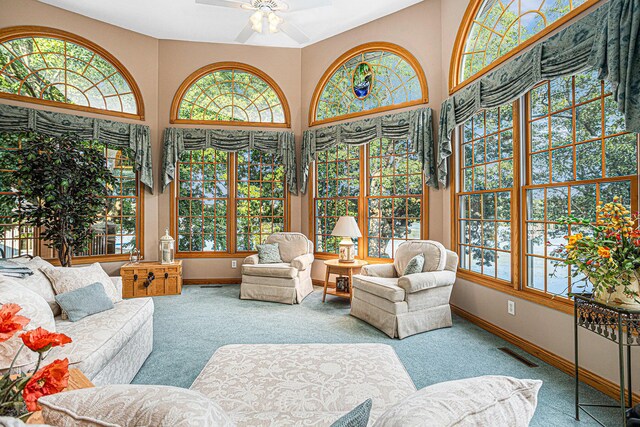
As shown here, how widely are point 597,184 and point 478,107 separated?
4.62 ft

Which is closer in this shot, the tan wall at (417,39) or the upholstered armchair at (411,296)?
the upholstered armchair at (411,296)

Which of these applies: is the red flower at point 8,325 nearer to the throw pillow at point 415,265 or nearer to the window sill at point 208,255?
the throw pillow at point 415,265

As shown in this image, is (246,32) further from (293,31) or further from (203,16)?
(203,16)

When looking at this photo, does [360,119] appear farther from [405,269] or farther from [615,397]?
[615,397]

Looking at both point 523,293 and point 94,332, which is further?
point 523,293

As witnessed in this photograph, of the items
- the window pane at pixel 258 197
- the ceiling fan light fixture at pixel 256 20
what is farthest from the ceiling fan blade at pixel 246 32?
the window pane at pixel 258 197

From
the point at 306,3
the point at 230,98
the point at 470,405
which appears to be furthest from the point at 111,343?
the point at 230,98

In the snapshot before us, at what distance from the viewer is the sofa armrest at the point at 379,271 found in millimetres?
4125

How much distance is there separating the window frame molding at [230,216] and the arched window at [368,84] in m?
1.51

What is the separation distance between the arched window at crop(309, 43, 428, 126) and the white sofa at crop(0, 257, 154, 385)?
157 inches

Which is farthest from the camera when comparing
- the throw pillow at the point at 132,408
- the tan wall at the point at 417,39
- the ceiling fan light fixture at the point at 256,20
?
the tan wall at the point at 417,39

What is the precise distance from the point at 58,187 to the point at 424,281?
4393mm

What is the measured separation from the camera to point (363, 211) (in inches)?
206

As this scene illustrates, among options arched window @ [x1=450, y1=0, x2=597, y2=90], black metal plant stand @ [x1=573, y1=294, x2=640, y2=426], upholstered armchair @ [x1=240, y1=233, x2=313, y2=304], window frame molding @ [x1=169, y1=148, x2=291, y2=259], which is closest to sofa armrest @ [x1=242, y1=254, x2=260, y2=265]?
upholstered armchair @ [x1=240, y1=233, x2=313, y2=304]
